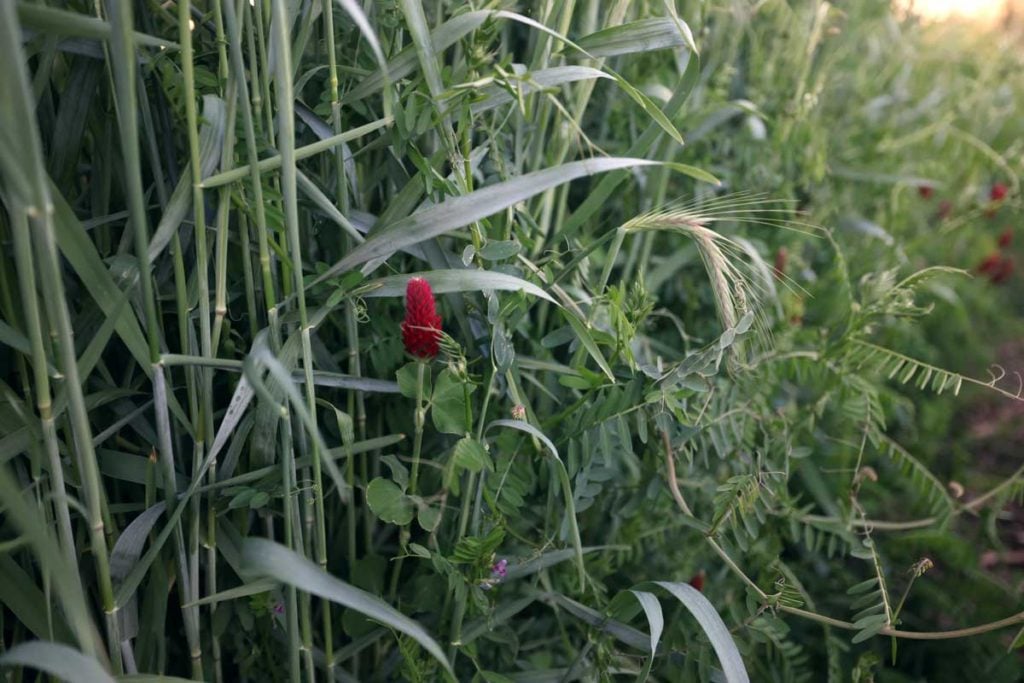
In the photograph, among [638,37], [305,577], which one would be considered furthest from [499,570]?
[638,37]

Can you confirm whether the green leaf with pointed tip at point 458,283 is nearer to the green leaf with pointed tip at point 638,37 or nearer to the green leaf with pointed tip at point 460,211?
the green leaf with pointed tip at point 460,211

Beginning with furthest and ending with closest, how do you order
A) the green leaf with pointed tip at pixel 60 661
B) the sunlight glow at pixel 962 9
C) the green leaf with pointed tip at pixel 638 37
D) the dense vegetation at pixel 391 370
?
the sunlight glow at pixel 962 9 < the green leaf with pointed tip at pixel 638 37 < the dense vegetation at pixel 391 370 < the green leaf with pointed tip at pixel 60 661

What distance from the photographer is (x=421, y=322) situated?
2.31 feet

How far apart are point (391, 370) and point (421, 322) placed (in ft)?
0.77

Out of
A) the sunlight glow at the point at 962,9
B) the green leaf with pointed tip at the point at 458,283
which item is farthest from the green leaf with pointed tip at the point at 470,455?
the sunlight glow at the point at 962,9

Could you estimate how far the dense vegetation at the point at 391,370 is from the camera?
0.69 meters

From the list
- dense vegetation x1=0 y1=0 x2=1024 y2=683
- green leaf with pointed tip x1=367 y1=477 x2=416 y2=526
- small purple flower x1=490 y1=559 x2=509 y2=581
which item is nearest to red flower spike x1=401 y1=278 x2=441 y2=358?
dense vegetation x1=0 y1=0 x2=1024 y2=683

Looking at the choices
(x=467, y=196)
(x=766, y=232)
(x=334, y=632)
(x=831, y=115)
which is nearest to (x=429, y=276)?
(x=467, y=196)

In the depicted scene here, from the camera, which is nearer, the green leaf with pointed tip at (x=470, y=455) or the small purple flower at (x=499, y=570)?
the green leaf with pointed tip at (x=470, y=455)

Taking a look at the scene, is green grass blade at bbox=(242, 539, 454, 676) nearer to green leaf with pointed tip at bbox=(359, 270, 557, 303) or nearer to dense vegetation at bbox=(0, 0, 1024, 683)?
dense vegetation at bbox=(0, 0, 1024, 683)

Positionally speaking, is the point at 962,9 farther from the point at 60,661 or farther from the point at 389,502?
the point at 60,661

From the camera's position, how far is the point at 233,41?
0.66m

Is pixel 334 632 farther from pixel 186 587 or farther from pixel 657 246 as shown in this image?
pixel 657 246

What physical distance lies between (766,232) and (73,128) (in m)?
1.01
